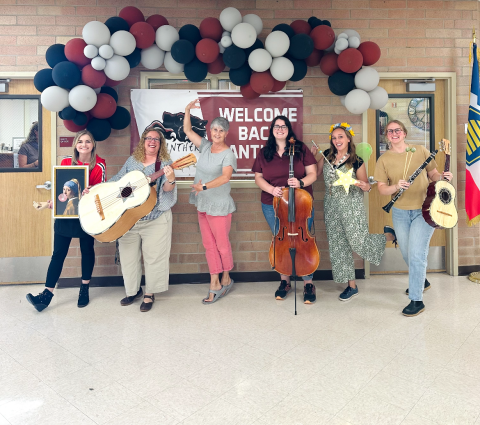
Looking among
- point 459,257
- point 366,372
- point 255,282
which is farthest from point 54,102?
point 459,257

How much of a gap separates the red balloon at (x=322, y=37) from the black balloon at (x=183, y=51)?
3.70 feet

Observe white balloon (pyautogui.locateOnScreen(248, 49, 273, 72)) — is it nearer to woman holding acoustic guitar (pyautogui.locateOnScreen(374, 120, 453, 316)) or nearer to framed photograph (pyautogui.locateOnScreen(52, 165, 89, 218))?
woman holding acoustic guitar (pyautogui.locateOnScreen(374, 120, 453, 316))

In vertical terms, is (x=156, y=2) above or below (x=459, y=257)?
above

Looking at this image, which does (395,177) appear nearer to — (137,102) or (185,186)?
(185,186)

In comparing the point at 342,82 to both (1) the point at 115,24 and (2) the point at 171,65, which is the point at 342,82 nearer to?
(2) the point at 171,65

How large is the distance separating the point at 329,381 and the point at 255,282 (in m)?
1.89

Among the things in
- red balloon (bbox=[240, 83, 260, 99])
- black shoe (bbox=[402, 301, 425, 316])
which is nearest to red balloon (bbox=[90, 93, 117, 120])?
red balloon (bbox=[240, 83, 260, 99])

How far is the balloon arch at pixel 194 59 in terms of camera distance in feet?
10.4

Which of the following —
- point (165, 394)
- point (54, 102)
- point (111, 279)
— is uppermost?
point (54, 102)

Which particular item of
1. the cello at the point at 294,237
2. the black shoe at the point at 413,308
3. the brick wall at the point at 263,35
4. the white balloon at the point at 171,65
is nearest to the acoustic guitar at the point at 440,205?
the black shoe at the point at 413,308

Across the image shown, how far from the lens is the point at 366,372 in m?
2.12

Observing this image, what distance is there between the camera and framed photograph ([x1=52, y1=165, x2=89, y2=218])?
9.86 feet

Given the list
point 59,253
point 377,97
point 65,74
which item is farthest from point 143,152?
point 377,97

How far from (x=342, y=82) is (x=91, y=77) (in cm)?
224
